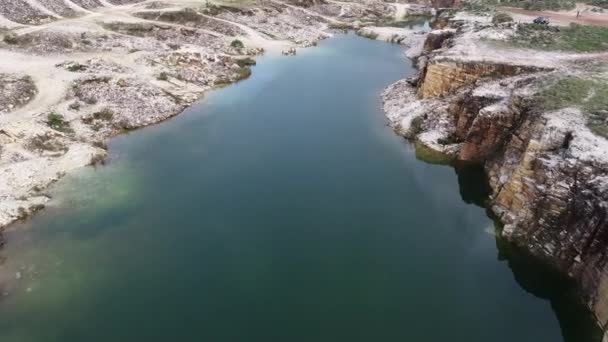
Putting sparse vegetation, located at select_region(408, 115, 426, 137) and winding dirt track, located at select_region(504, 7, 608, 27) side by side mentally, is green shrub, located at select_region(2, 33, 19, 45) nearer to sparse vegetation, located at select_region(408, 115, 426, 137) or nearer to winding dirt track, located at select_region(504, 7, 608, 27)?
sparse vegetation, located at select_region(408, 115, 426, 137)

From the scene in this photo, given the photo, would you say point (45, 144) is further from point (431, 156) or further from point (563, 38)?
point (563, 38)

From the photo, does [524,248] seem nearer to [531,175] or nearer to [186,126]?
[531,175]

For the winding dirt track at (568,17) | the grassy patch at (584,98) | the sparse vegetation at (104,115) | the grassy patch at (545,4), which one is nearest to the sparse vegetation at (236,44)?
the sparse vegetation at (104,115)

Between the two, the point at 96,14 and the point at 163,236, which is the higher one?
the point at 96,14

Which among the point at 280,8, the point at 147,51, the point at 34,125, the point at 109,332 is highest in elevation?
the point at 280,8

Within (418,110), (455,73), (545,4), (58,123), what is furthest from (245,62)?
(545,4)

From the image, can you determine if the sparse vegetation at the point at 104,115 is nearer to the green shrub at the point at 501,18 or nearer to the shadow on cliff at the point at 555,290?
the shadow on cliff at the point at 555,290

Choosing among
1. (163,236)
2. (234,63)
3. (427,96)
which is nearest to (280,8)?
(234,63)
